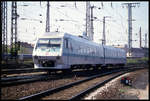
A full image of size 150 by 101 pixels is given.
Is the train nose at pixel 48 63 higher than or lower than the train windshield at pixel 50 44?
lower

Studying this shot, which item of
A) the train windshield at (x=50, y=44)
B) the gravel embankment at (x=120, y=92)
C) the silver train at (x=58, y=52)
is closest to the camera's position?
the gravel embankment at (x=120, y=92)

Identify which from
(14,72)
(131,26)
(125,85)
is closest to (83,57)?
(14,72)

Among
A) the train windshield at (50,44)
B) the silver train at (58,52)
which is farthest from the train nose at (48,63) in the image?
the train windshield at (50,44)

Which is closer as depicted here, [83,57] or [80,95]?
[80,95]

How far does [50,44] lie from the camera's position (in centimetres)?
1552

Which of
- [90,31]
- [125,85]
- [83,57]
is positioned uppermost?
[90,31]

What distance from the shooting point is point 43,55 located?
596 inches

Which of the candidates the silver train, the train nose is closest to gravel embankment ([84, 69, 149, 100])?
the silver train

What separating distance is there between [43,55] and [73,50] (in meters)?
2.58

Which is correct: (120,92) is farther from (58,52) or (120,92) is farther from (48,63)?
(48,63)

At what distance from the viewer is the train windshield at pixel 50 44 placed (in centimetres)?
1527

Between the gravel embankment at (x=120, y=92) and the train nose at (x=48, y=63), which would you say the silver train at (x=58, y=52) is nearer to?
the train nose at (x=48, y=63)

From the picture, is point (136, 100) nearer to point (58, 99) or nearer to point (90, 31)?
point (58, 99)

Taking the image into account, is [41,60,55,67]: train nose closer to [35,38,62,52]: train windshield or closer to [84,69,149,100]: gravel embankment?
[35,38,62,52]: train windshield
